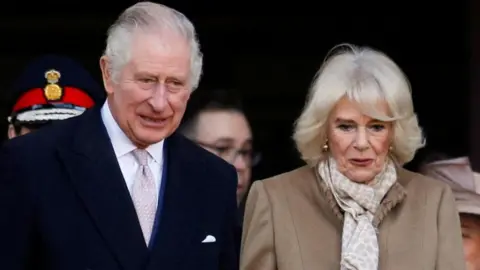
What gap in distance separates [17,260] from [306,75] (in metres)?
3.94

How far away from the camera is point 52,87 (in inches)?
170

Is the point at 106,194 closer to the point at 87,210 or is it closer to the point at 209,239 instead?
the point at 87,210

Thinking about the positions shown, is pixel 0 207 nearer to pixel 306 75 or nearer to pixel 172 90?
pixel 172 90

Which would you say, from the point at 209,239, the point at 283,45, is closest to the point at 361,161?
the point at 209,239

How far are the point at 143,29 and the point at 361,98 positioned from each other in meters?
0.86

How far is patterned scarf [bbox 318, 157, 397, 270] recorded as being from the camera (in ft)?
12.6

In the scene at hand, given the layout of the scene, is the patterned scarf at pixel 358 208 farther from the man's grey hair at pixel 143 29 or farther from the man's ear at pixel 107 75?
the man's ear at pixel 107 75

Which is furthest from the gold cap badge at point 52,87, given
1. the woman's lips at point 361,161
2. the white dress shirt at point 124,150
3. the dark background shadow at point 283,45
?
the dark background shadow at point 283,45

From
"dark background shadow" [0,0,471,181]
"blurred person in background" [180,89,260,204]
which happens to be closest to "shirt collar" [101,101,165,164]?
"blurred person in background" [180,89,260,204]

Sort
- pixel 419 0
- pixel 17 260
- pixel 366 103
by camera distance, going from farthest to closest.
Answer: pixel 419 0
pixel 366 103
pixel 17 260

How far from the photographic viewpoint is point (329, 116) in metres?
4.01

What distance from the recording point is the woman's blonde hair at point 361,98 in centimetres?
397

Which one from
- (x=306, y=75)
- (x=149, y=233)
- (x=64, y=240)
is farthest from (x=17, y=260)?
(x=306, y=75)

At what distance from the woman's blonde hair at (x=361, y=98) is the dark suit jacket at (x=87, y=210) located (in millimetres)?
593
